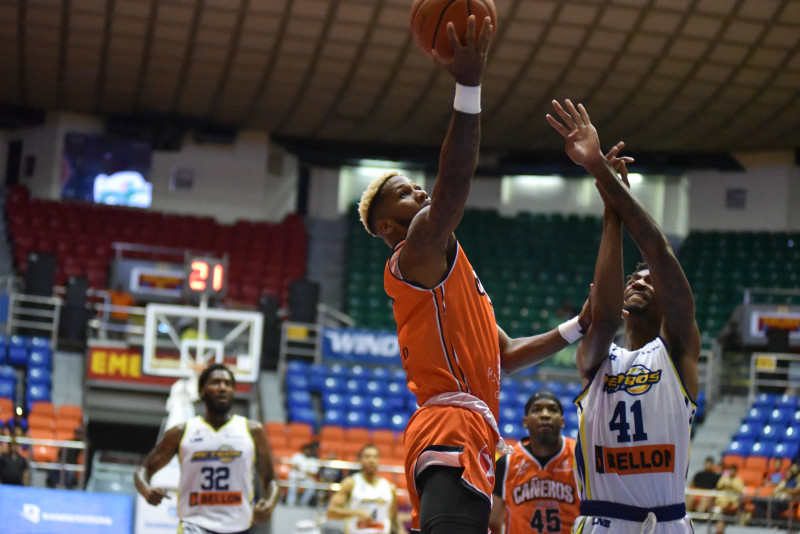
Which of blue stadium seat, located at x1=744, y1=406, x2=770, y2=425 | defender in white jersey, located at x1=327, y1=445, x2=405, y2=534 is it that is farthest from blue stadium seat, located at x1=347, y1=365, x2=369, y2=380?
defender in white jersey, located at x1=327, y1=445, x2=405, y2=534

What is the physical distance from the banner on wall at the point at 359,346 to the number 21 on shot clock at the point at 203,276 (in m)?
5.16

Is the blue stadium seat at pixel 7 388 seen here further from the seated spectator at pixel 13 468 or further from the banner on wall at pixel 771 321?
the banner on wall at pixel 771 321

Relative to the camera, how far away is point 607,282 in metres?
4.59

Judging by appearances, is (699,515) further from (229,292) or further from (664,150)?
(664,150)

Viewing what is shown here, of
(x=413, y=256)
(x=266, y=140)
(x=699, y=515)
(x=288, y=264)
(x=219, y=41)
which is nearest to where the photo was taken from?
(x=413, y=256)

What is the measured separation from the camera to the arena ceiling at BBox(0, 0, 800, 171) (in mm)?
19562

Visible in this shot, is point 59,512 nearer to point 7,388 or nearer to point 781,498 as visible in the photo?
point 7,388

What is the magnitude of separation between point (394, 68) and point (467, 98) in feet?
60.4

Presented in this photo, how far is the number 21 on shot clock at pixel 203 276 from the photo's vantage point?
579 inches

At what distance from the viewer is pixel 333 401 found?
18156mm

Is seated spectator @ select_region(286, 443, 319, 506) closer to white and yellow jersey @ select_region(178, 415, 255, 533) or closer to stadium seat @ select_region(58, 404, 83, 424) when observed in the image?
stadium seat @ select_region(58, 404, 83, 424)

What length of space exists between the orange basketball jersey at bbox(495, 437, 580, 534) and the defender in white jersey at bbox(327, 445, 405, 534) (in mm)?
4111

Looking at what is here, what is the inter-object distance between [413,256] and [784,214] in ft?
81.2

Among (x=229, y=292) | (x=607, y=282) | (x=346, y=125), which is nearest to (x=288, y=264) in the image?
(x=229, y=292)
